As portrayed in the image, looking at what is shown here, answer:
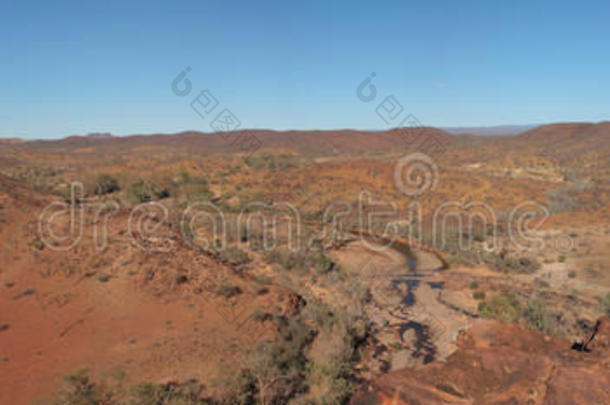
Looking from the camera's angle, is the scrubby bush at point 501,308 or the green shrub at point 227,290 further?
the scrubby bush at point 501,308

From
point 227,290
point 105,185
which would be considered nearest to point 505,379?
point 227,290

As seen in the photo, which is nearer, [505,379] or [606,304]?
[505,379]

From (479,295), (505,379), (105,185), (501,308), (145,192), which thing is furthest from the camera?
(105,185)

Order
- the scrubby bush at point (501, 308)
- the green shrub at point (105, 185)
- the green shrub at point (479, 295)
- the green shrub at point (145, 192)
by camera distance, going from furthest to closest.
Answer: the green shrub at point (105, 185), the green shrub at point (145, 192), the green shrub at point (479, 295), the scrubby bush at point (501, 308)

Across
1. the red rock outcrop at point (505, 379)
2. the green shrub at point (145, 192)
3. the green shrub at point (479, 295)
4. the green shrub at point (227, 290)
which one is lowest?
the green shrub at point (479, 295)

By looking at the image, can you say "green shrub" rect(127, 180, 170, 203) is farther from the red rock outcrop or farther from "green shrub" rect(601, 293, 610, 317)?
the red rock outcrop

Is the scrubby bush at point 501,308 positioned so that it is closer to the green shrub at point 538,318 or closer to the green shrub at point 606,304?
the green shrub at point 538,318

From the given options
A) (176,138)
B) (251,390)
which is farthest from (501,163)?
(176,138)

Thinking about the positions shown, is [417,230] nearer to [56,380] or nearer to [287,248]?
[287,248]

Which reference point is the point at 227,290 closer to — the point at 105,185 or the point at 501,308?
the point at 501,308

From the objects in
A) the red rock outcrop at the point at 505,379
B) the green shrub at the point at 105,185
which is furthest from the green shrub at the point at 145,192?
the red rock outcrop at the point at 505,379

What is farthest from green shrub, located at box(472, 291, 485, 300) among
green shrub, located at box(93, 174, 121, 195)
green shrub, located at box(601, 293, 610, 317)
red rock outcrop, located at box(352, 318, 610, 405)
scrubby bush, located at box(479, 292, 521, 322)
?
green shrub, located at box(93, 174, 121, 195)
